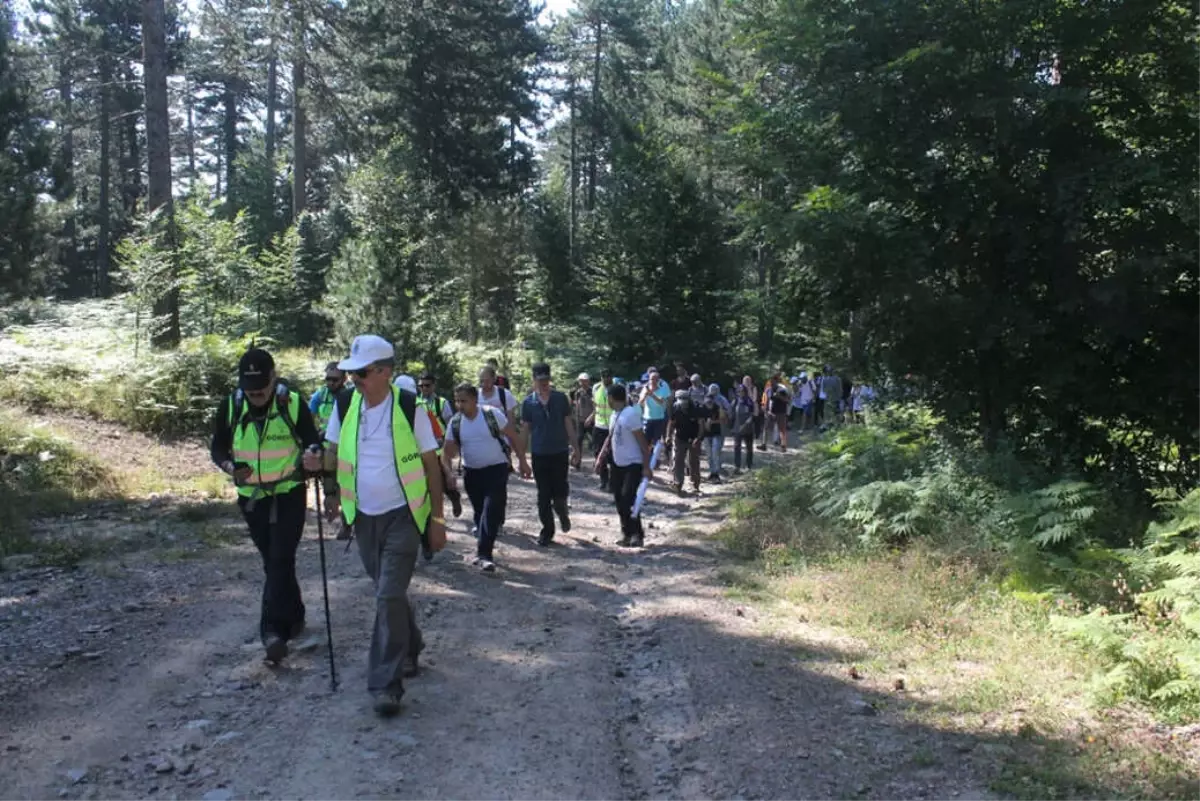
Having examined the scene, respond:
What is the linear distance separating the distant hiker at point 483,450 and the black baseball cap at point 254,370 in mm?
3436

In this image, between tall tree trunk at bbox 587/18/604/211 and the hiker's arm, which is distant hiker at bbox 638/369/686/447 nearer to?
the hiker's arm

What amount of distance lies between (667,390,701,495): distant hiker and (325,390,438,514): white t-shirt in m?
9.72

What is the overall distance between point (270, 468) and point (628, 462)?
564cm

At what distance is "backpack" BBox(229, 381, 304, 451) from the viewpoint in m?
5.88

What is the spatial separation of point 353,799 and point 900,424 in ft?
35.2

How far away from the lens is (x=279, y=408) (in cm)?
593

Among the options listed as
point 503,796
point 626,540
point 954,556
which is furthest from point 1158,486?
point 503,796

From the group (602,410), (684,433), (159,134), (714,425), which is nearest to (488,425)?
(684,433)

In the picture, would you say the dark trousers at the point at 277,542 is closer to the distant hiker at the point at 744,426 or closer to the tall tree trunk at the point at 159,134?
the distant hiker at the point at 744,426

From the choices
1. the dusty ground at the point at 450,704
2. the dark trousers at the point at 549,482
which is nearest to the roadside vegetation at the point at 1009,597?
the dusty ground at the point at 450,704

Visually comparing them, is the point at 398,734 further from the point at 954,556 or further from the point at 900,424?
the point at 900,424

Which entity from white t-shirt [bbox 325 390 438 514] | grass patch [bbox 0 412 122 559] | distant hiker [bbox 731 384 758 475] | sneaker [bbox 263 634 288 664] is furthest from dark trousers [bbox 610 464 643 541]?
distant hiker [bbox 731 384 758 475]

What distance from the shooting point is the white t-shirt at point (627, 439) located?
1089 centimetres

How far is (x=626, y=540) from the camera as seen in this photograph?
35.7ft
